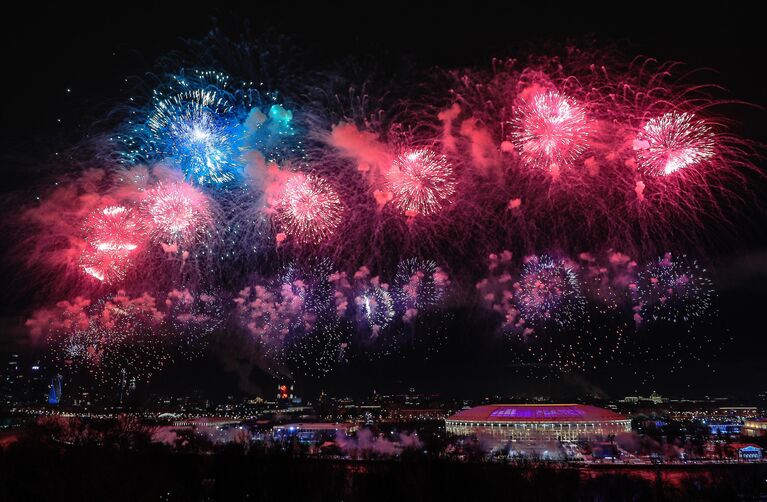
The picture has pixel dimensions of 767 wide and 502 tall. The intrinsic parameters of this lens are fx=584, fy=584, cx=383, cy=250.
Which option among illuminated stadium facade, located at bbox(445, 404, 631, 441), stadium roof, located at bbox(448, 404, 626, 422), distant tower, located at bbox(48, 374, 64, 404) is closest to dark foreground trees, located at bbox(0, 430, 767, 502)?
illuminated stadium facade, located at bbox(445, 404, 631, 441)

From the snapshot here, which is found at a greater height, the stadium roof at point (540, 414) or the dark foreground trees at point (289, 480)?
the stadium roof at point (540, 414)

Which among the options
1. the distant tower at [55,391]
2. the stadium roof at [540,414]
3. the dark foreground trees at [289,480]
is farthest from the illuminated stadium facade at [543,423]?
the distant tower at [55,391]

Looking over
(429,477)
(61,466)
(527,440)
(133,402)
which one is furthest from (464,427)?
(133,402)

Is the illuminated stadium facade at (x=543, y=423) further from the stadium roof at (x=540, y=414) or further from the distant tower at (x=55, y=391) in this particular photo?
the distant tower at (x=55, y=391)

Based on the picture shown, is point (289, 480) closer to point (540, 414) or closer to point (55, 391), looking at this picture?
point (540, 414)

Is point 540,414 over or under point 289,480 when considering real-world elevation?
over

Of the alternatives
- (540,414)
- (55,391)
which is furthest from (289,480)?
(55,391)
